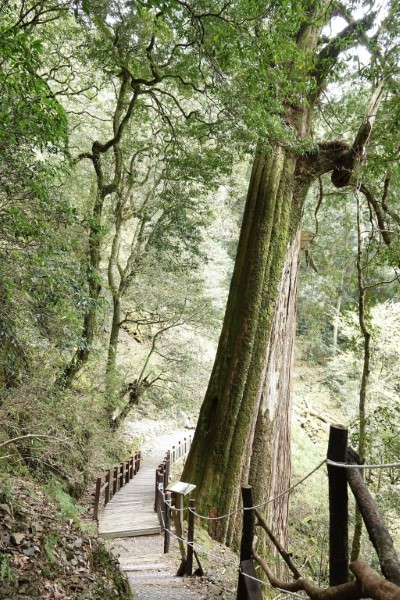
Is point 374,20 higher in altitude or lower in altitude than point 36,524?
higher

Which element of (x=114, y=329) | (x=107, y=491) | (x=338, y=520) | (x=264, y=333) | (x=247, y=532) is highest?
(x=114, y=329)

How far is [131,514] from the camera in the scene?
8.74 meters

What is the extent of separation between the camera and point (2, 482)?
4.20m

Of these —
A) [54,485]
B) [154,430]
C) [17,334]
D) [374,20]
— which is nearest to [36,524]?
[17,334]

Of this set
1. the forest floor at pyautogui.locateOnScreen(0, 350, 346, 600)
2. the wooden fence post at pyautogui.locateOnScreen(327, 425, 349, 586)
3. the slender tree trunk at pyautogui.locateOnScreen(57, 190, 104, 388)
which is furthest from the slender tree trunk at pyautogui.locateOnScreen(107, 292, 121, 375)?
the wooden fence post at pyautogui.locateOnScreen(327, 425, 349, 586)

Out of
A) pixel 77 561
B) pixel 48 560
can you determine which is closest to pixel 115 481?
pixel 77 561

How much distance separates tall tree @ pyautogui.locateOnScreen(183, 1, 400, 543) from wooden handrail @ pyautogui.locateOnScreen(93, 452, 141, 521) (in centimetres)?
352

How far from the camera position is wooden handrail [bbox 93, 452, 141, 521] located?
8125mm

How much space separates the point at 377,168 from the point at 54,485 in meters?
7.22

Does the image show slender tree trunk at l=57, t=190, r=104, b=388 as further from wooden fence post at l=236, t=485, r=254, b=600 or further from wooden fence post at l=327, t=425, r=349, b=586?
wooden fence post at l=327, t=425, r=349, b=586

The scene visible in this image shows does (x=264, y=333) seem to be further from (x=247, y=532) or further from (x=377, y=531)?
(x=377, y=531)

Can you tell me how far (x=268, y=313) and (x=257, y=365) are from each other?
0.75 meters

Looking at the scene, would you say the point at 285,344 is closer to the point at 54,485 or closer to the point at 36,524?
the point at 36,524

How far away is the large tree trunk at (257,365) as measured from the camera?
5301 mm
